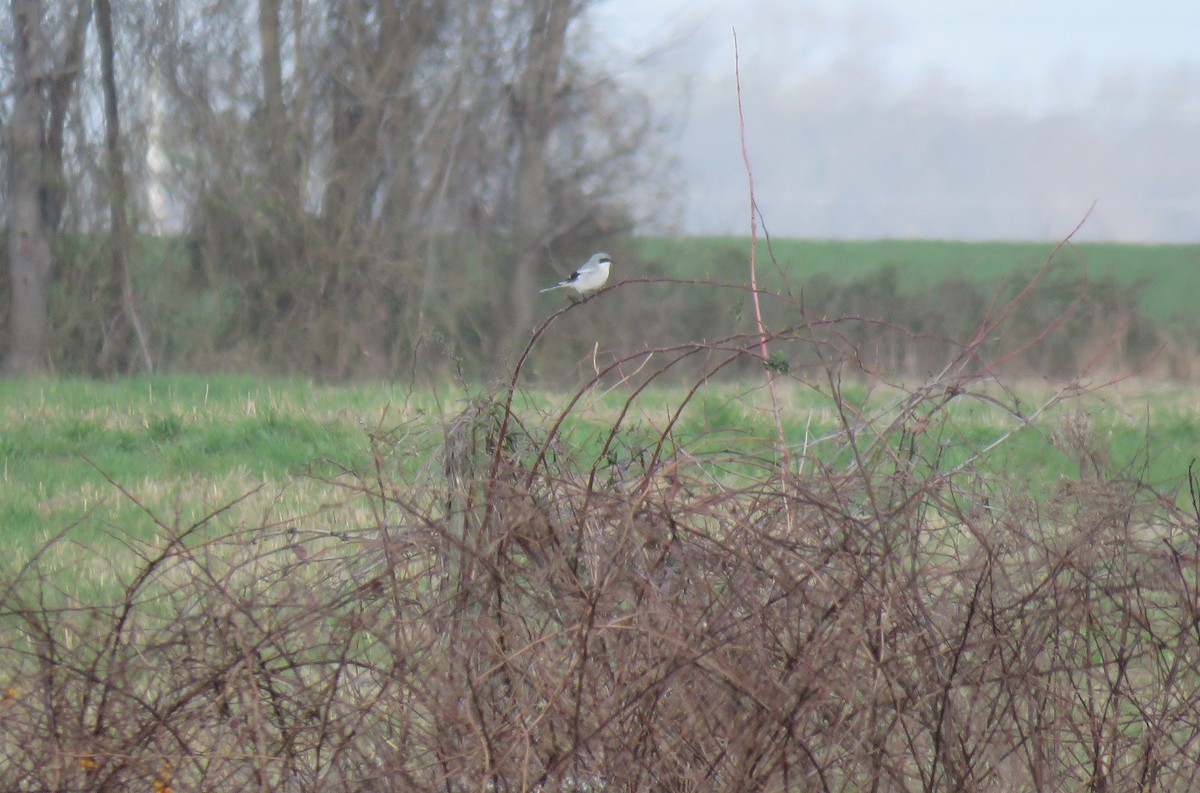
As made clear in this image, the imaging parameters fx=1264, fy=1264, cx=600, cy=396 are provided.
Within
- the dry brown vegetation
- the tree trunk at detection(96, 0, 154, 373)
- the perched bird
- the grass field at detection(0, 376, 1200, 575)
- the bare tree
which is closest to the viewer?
the dry brown vegetation

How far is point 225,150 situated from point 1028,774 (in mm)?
16503

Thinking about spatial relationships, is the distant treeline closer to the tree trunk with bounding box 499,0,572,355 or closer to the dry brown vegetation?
the tree trunk with bounding box 499,0,572,355

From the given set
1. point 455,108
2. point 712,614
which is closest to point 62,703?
point 712,614

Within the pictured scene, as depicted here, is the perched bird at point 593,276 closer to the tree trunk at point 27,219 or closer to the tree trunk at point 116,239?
the tree trunk at point 116,239

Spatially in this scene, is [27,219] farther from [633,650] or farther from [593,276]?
[633,650]

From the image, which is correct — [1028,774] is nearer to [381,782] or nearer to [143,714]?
[381,782]

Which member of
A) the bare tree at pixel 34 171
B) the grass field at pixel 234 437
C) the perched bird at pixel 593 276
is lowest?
the grass field at pixel 234 437

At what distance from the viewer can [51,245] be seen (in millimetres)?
17438

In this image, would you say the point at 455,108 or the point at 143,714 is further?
the point at 455,108

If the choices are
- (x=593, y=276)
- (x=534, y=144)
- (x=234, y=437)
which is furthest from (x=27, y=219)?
(x=234, y=437)

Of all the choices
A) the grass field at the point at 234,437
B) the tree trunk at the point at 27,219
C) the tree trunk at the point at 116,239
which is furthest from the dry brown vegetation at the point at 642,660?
the tree trunk at the point at 27,219

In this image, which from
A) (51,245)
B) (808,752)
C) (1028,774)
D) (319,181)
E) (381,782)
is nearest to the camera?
(808,752)

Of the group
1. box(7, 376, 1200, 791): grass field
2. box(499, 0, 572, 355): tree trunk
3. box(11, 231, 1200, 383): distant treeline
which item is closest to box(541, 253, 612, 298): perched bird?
box(11, 231, 1200, 383): distant treeline

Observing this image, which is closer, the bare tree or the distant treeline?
the bare tree
